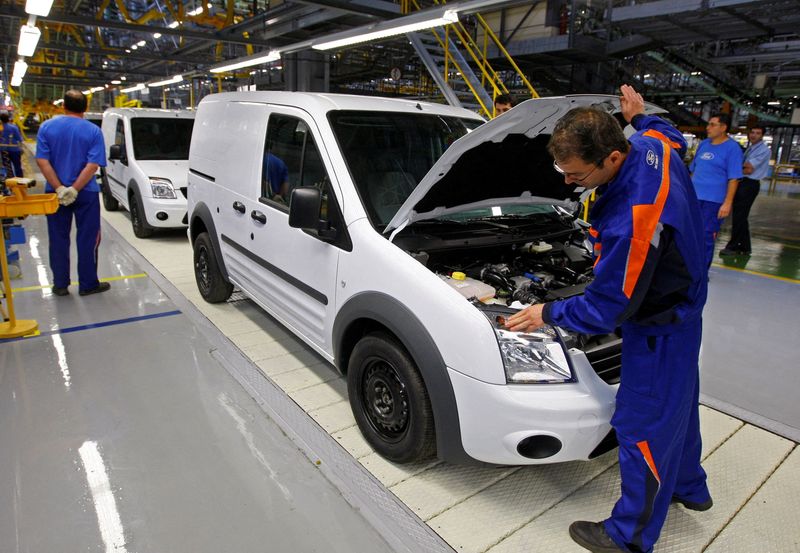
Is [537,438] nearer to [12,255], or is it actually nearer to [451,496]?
[451,496]

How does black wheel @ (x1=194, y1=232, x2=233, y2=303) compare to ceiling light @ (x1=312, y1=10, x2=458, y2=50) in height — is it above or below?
below

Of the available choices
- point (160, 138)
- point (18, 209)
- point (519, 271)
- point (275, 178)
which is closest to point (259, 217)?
point (275, 178)

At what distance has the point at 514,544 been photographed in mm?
1950

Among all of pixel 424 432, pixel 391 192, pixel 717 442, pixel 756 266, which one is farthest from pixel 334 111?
pixel 756 266

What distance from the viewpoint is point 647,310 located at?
64.1 inches

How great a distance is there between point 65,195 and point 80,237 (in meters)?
0.43

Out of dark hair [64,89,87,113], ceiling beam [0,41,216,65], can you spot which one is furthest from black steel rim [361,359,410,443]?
ceiling beam [0,41,216,65]

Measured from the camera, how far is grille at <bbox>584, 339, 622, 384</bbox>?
199cm

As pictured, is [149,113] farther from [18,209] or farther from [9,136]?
[18,209]

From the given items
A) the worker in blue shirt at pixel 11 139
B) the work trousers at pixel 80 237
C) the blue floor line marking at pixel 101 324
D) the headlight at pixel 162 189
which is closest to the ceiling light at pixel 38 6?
the headlight at pixel 162 189

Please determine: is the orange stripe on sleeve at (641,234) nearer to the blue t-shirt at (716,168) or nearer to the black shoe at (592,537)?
the black shoe at (592,537)

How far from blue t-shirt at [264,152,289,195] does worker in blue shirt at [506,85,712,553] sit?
190 cm

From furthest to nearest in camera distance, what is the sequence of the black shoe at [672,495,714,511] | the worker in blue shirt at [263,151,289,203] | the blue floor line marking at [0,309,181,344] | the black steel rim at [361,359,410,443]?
the blue floor line marking at [0,309,181,344]
the worker in blue shirt at [263,151,289,203]
the black steel rim at [361,359,410,443]
the black shoe at [672,495,714,511]

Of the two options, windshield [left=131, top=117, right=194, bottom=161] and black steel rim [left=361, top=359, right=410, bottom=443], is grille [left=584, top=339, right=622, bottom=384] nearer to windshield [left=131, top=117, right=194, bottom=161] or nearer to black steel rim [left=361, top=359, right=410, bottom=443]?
black steel rim [left=361, top=359, right=410, bottom=443]
